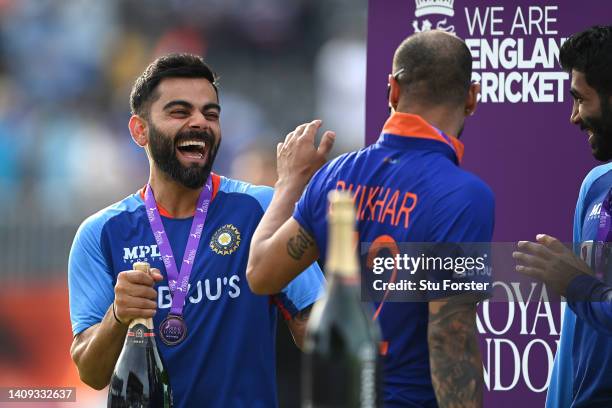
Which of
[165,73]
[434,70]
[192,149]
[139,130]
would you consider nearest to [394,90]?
[434,70]

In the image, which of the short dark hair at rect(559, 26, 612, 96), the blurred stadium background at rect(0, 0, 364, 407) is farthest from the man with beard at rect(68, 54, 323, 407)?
the blurred stadium background at rect(0, 0, 364, 407)

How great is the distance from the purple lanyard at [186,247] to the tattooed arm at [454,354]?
1.06 m

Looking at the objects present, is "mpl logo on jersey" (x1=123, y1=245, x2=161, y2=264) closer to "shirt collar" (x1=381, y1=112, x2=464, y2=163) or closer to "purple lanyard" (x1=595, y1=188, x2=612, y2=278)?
"shirt collar" (x1=381, y1=112, x2=464, y2=163)

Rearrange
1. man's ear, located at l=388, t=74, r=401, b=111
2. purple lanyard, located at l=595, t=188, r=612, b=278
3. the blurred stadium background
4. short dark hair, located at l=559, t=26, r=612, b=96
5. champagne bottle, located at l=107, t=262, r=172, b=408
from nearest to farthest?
champagne bottle, located at l=107, t=262, r=172, b=408, man's ear, located at l=388, t=74, r=401, b=111, purple lanyard, located at l=595, t=188, r=612, b=278, short dark hair, located at l=559, t=26, r=612, b=96, the blurred stadium background

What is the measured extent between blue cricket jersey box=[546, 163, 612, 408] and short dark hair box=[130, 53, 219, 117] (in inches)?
55.8

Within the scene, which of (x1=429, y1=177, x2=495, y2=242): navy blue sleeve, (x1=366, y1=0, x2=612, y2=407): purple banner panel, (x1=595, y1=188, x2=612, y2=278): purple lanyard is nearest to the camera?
(x1=429, y1=177, x2=495, y2=242): navy blue sleeve

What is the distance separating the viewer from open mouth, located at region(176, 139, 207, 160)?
12.3 ft

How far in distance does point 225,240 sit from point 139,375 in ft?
2.88

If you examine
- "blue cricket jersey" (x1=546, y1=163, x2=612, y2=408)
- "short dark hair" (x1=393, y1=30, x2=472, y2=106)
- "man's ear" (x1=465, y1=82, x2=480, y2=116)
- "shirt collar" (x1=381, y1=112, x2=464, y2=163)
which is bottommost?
"blue cricket jersey" (x1=546, y1=163, x2=612, y2=408)

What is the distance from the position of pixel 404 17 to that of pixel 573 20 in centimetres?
66

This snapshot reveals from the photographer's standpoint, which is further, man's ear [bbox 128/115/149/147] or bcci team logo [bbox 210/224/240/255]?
man's ear [bbox 128/115/149/147]

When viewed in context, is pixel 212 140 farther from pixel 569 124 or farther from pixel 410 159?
pixel 569 124

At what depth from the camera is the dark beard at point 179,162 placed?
3740 millimetres

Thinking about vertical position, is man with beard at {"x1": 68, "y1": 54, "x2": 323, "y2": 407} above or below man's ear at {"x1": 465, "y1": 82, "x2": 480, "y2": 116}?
below
